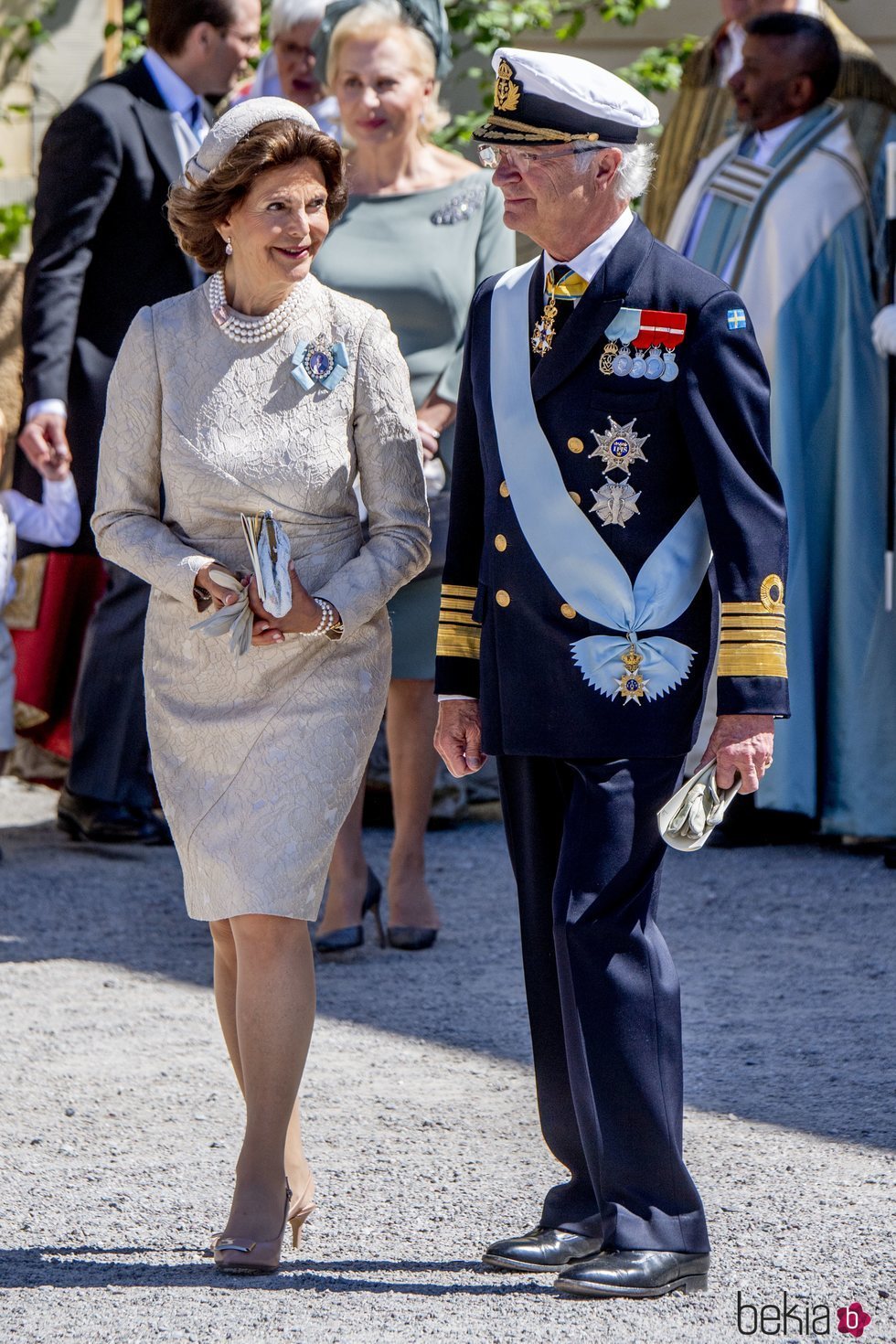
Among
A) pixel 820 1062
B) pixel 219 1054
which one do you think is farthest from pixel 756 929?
pixel 219 1054

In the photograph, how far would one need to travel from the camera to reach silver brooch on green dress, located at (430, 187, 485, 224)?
5281 millimetres

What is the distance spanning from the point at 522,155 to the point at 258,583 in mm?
712

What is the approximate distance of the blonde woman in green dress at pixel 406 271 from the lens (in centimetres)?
522

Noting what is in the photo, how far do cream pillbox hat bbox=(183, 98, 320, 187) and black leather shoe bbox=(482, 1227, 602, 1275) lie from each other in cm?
165

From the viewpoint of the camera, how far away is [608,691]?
3.08 m

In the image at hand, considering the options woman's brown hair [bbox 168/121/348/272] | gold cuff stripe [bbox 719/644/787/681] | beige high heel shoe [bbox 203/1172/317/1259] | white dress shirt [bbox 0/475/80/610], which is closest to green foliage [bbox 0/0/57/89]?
white dress shirt [bbox 0/475/80/610]

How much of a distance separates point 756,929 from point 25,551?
2518 millimetres

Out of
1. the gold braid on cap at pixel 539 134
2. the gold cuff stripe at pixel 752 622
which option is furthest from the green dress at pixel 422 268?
the gold cuff stripe at pixel 752 622

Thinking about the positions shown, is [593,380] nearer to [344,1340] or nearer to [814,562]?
[344,1340]

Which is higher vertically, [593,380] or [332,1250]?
[593,380]

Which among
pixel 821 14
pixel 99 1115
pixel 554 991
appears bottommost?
pixel 99 1115

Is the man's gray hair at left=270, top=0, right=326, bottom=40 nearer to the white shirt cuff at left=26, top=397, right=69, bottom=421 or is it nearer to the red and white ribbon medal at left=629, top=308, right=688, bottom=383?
the white shirt cuff at left=26, top=397, right=69, bottom=421

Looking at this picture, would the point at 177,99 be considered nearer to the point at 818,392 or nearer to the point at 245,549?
the point at 818,392

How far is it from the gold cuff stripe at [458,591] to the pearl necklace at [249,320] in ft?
1.52
